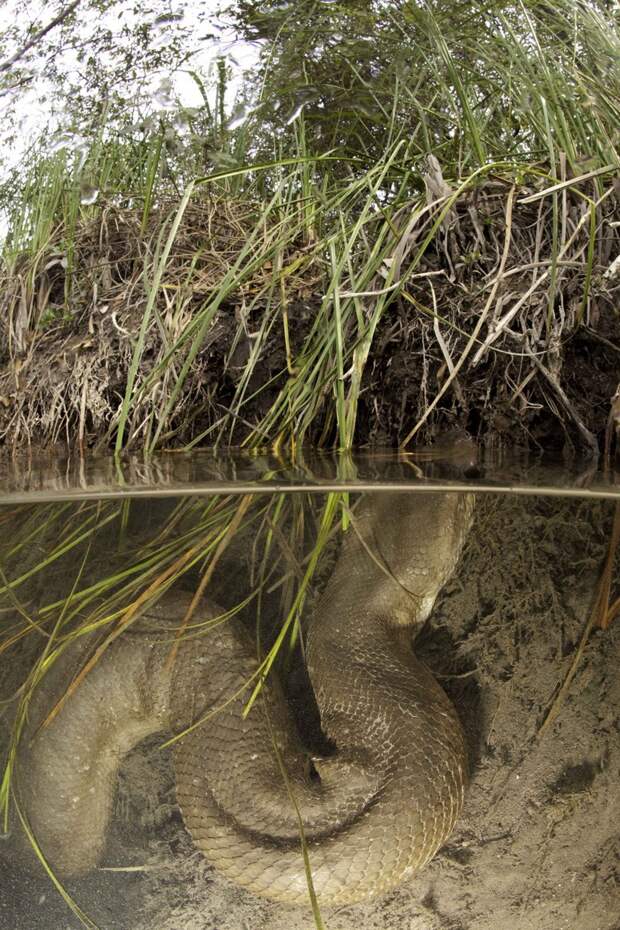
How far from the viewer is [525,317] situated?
2.03 metres

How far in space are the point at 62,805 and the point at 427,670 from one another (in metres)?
0.57

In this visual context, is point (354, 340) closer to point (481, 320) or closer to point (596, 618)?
point (481, 320)

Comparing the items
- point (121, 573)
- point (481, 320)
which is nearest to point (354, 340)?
point (481, 320)

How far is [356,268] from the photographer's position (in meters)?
2.20

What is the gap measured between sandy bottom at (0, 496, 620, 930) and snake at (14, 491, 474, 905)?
0.08 feet

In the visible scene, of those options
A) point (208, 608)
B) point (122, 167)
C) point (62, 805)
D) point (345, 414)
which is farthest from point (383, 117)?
point (62, 805)

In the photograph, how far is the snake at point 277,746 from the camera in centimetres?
104

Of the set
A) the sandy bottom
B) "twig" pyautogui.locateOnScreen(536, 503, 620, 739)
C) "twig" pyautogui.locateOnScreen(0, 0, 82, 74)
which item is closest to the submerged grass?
the sandy bottom

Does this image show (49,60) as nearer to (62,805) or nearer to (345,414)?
(345,414)

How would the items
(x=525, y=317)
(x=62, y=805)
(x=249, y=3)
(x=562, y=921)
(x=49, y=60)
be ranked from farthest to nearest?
(x=49, y=60) → (x=249, y=3) → (x=525, y=317) → (x=62, y=805) → (x=562, y=921)

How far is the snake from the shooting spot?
104cm

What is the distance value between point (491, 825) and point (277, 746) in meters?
0.31

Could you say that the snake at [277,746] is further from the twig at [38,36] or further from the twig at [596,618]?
the twig at [38,36]

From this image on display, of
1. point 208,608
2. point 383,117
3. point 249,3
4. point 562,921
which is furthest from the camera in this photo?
point 249,3
